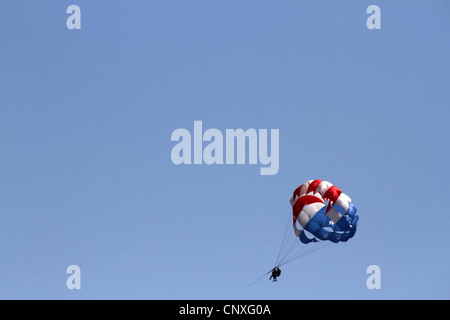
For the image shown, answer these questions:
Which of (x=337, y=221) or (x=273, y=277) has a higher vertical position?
(x=337, y=221)

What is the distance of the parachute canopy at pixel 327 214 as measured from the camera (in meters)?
59.0

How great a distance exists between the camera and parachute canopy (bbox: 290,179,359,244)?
194ft

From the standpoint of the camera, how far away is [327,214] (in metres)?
59.1
